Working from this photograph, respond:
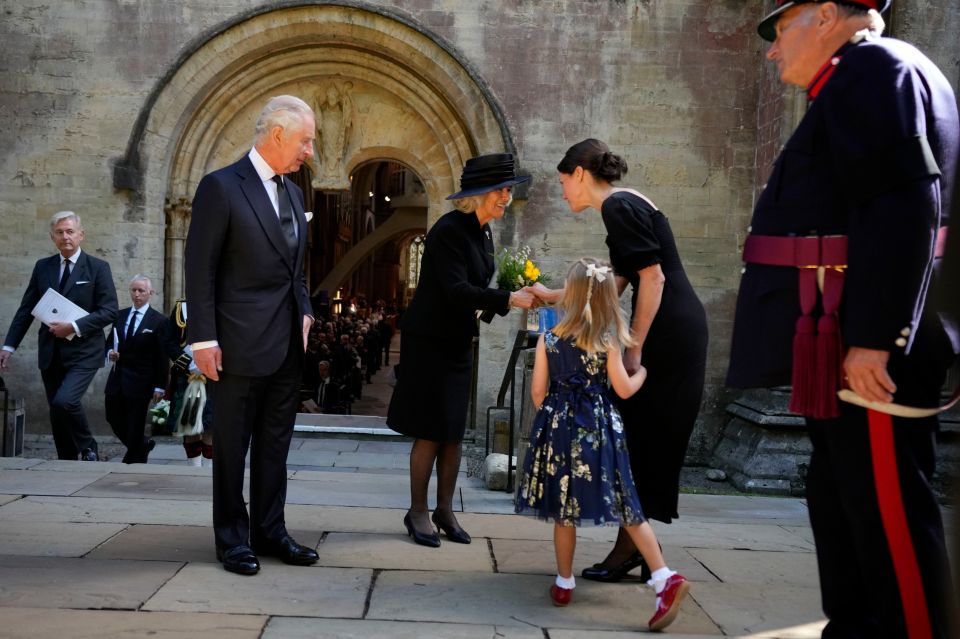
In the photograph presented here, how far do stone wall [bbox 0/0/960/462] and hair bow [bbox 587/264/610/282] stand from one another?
21.1 feet

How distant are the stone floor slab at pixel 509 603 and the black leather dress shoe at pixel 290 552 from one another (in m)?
0.31

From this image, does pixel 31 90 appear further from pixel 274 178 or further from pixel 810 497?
pixel 810 497

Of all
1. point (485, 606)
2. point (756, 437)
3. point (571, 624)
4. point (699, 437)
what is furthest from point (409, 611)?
point (699, 437)

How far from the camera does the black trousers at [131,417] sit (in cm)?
711

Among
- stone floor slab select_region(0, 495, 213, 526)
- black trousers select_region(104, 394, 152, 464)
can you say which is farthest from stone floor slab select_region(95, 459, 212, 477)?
black trousers select_region(104, 394, 152, 464)

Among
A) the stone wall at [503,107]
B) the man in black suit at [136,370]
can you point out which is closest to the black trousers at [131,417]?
the man in black suit at [136,370]

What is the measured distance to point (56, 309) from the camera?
6.44m

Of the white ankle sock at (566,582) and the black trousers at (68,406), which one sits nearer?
the white ankle sock at (566,582)

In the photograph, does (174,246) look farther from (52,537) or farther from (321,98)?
(52,537)

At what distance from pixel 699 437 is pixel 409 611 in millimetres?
7125

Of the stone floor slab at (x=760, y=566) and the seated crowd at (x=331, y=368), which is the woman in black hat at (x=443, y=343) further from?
the seated crowd at (x=331, y=368)

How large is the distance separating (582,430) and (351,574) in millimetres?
982

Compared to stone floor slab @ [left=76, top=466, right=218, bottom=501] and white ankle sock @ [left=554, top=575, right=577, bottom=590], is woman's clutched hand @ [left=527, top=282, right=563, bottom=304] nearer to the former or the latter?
white ankle sock @ [left=554, top=575, right=577, bottom=590]

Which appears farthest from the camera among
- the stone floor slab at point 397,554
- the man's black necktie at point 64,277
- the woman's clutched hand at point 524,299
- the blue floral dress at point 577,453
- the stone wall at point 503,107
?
the stone wall at point 503,107
